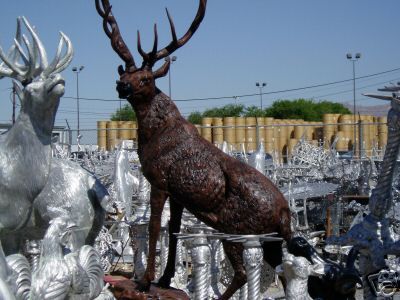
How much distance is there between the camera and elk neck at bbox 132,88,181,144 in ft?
18.6

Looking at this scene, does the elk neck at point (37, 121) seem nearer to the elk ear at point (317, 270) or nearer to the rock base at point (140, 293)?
the rock base at point (140, 293)

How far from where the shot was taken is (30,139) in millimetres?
4578

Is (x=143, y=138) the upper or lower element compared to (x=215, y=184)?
upper

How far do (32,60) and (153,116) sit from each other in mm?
1258

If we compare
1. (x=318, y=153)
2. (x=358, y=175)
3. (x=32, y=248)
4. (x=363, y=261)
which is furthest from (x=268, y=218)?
(x=318, y=153)

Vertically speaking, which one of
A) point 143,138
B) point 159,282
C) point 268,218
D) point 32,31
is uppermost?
point 32,31

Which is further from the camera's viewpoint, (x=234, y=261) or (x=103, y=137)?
(x=103, y=137)

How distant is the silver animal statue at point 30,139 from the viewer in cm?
452

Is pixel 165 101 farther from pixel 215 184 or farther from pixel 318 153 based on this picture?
pixel 318 153

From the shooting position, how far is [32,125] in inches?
180

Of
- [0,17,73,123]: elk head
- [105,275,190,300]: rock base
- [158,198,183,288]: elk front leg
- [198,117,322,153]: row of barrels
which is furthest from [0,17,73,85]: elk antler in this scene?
[198,117,322,153]: row of barrels

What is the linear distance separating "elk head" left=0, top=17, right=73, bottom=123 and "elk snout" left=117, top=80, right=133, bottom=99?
2.53ft

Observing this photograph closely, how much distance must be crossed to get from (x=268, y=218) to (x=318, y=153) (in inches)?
355

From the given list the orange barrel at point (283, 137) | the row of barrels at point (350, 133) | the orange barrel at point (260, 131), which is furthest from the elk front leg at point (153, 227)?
the orange barrel at point (283, 137)
